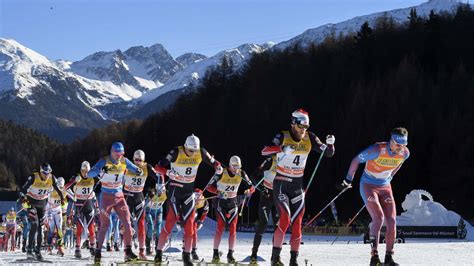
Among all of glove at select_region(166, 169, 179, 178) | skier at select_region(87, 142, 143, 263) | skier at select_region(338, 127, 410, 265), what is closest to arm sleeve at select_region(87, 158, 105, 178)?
skier at select_region(87, 142, 143, 263)

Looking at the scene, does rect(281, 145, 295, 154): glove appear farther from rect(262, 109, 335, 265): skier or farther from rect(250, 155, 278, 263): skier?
rect(250, 155, 278, 263): skier

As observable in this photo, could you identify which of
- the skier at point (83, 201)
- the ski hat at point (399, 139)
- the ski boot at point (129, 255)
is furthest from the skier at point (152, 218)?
the ski hat at point (399, 139)

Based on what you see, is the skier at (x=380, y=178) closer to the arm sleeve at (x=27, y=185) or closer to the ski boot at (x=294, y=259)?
the ski boot at (x=294, y=259)

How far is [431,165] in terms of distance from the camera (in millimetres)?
58156

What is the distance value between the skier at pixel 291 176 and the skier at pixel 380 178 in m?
0.84

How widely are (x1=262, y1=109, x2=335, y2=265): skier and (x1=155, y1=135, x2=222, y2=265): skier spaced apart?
2162 mm

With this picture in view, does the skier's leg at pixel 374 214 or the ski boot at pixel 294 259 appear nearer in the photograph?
the ski boot at pixel 294 259

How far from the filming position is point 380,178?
43.6 feet

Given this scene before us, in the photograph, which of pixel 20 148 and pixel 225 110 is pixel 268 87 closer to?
pixel 225 110

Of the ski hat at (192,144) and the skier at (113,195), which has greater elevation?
the ski hat at (192,144)

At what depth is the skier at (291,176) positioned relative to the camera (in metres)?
12.6

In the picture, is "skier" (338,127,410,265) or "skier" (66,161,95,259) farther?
"skier" (66,161,95,259)

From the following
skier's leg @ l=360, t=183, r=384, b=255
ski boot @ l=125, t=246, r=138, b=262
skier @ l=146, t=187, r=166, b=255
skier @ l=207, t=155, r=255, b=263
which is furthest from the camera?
skier @ l=146, t=187, r=166, b=255

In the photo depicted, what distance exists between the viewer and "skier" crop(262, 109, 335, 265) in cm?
1265
